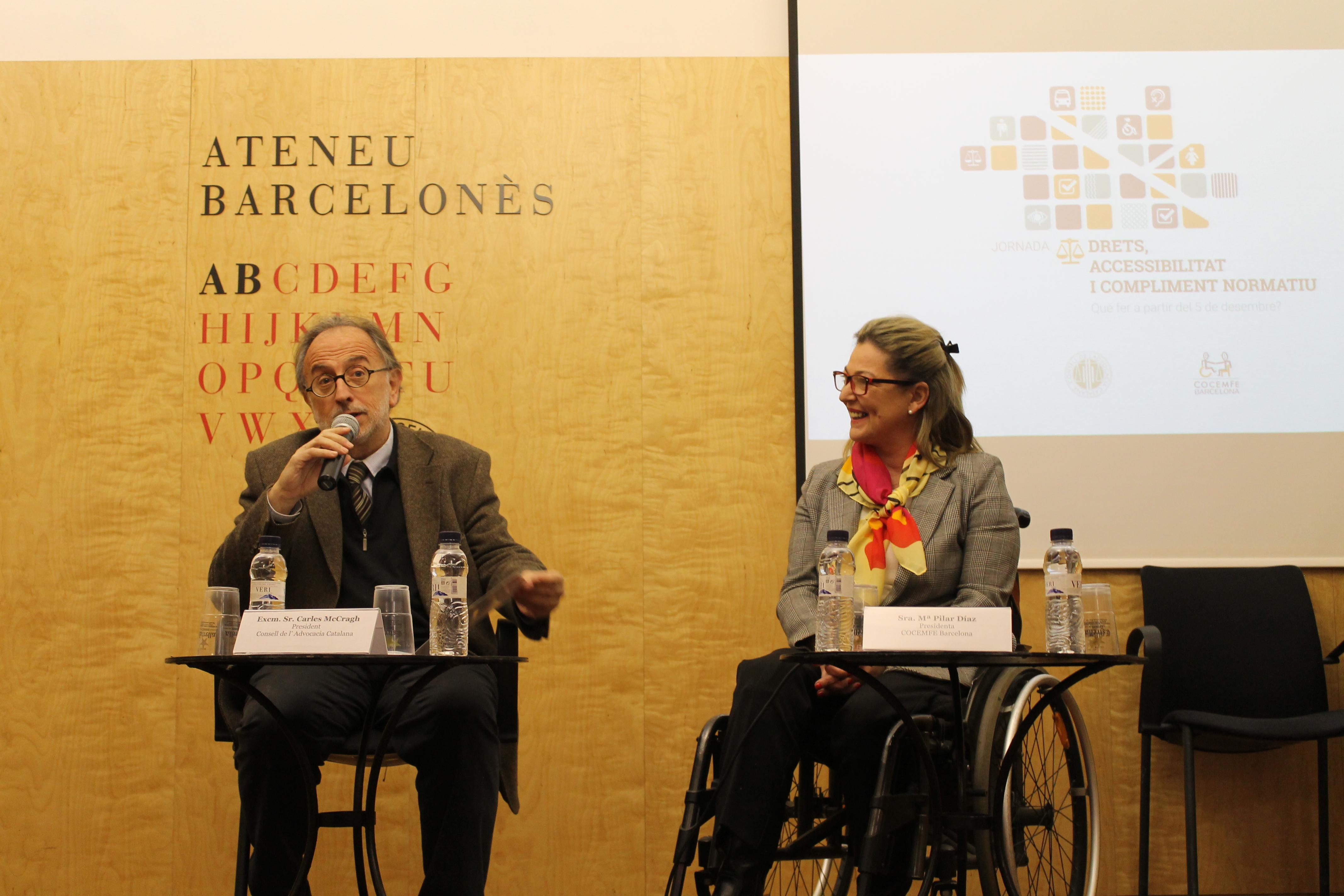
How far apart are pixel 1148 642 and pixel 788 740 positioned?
1.15m

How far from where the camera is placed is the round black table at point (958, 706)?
1805 mm

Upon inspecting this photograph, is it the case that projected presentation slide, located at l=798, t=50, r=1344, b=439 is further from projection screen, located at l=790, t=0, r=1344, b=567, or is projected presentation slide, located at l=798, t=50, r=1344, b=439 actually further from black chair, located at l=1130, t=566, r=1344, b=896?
black chair, located at l=1130, t=566, r=1344, b=896

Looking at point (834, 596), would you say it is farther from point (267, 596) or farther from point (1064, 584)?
point (267, 596)

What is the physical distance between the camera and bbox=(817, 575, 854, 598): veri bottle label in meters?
2.11

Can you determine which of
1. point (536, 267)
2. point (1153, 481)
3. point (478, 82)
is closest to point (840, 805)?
point (1153, 481)

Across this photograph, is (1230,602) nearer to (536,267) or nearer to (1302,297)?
(1302,297)

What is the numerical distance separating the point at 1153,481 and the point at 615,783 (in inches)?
69.7

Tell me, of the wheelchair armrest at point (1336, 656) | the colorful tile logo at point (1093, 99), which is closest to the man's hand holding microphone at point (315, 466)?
the colorful tile logo at point (1093, 99)

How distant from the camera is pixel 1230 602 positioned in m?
3.24

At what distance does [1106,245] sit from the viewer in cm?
346

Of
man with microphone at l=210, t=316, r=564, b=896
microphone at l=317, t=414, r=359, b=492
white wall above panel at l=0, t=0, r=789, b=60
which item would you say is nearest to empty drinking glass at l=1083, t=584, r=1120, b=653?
man with microphone at l=210, t=316, r=564, b=896

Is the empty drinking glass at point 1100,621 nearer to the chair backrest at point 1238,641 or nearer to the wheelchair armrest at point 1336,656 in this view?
the chair backrest at point 1238,641

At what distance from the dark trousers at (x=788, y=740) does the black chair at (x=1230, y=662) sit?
1.13 m

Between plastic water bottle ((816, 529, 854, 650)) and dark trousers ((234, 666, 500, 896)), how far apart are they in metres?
0.64
